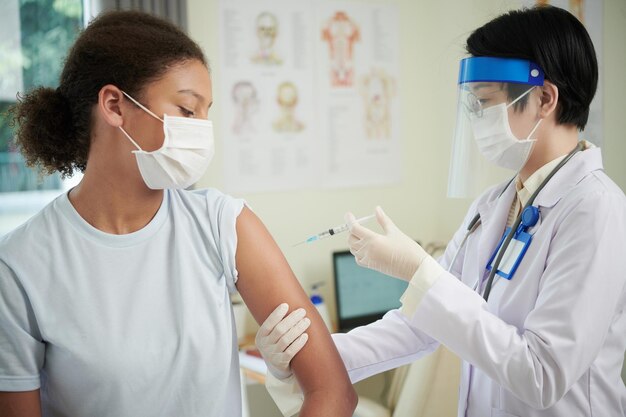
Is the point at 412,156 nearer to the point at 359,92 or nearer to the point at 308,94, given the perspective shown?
the point at 359,92

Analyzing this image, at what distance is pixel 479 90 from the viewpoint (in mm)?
1295

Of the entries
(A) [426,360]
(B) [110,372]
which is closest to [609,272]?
(B) [110,372]

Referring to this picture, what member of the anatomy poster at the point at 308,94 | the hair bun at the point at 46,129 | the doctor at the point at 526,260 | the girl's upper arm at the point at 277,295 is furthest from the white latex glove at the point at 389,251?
the anatomy poster at the point at 308,94

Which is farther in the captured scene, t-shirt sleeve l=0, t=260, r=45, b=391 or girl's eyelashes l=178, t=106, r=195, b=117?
girl's eyelashes l=178, t=106, r=195, b=117

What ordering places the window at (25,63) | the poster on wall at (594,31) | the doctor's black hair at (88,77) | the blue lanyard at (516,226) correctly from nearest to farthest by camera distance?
the doctor's black hair at (88,77) < the blue lanyard at (516,226) < the poster on wall at (594,31) < the window at (25,63)

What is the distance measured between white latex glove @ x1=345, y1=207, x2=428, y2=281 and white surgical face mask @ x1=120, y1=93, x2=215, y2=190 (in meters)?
0.44

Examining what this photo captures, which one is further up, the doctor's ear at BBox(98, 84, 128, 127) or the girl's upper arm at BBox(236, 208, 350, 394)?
the doctor's ear at BBox(98, 84, 128, 127)

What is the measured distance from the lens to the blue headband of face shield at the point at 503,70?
1.22 m

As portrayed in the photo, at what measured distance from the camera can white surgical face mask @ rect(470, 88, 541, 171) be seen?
126cm

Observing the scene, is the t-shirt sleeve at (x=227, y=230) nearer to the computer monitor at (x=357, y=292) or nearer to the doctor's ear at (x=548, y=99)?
the doctor's ear at (x=548, y=99)

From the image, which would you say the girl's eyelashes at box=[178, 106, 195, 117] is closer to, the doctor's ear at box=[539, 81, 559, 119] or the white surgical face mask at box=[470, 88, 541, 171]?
the white surgical face mask at box=[470, 88, 541, 171]

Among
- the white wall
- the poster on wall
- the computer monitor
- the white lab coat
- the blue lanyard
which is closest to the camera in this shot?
the white lab coat

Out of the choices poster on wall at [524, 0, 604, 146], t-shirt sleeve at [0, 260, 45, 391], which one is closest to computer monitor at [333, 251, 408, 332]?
poster on wall at [524, 0, 604, 146]

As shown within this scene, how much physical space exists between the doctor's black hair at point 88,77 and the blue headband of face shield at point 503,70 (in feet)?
2.12
